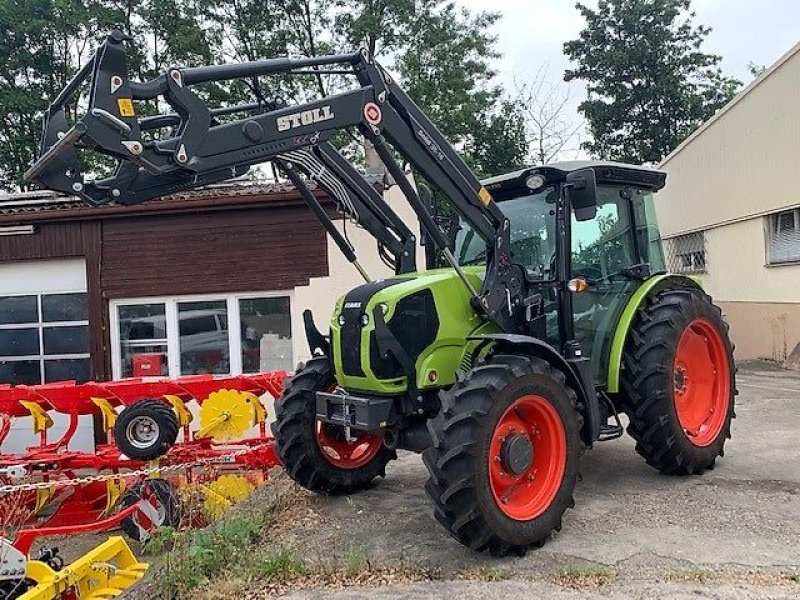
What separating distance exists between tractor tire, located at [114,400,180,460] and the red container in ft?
14.7

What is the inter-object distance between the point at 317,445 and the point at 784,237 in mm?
11126

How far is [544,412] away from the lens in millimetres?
4461

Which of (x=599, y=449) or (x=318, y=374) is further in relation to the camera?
(x=599, y=449)

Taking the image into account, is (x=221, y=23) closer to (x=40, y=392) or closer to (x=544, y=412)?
(x=40, y=392)

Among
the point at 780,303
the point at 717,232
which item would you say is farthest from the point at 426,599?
the point at 717,232

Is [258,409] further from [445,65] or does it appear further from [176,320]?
[445,65]

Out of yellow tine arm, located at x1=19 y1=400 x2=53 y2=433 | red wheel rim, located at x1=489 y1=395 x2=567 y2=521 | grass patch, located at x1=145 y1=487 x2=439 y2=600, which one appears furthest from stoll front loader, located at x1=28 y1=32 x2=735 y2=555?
yellow tine arm, located at x1=19 y1=400 x2=53 y2=433

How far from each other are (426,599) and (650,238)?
12.1ft

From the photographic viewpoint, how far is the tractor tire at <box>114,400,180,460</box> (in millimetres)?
6918

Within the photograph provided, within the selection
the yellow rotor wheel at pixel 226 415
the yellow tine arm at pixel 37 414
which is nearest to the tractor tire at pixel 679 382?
the yellow rotor wheel at pixel 226 415

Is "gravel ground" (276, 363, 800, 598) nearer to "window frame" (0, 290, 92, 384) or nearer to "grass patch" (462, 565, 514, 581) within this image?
"grass patch" (462, 565, 514, 581)

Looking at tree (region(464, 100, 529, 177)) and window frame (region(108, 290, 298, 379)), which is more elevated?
tree (region(464, 100, 529, 177))

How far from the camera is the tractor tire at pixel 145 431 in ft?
22.7

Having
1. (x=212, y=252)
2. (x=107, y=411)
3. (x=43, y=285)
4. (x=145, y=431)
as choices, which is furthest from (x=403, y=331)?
(x=43, y=285)
